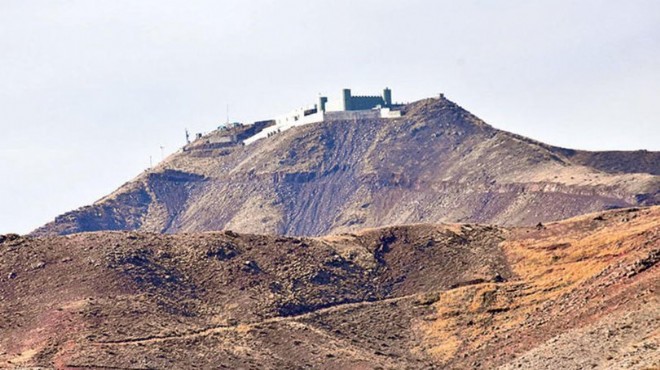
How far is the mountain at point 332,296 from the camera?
10319 cm

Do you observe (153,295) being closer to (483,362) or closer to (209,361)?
(209,361)

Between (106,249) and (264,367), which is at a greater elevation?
(106,249)

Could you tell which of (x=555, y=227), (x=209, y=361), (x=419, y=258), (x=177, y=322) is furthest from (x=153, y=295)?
(x=555, y=227)

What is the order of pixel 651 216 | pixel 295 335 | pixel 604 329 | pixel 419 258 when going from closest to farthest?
pixel 604 329 < pixel 295 335 < pixel 651 216 < pixel 419 258

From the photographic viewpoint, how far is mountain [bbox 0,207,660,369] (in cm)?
10319

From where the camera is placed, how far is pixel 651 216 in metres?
122

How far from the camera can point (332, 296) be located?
12231cm

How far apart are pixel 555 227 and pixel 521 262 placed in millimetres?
8721

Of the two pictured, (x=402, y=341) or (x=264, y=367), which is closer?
(x=264, y=367)

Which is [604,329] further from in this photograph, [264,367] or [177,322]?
[177,322]

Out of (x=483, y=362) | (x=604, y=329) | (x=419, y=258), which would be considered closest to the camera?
(x=604, y=329)

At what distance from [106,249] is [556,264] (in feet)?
115

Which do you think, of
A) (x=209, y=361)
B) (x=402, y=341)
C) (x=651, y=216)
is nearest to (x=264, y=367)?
(x=209, y=361)

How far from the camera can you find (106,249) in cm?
12531
